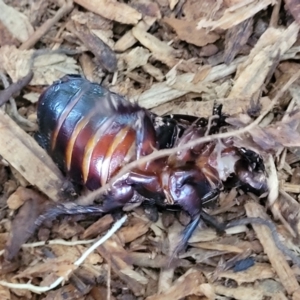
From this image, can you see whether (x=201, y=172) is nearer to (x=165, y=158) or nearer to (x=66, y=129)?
(x=165, y=158)

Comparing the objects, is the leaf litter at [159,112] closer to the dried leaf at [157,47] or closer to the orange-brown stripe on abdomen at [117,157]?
the dried leaf at [157,47]

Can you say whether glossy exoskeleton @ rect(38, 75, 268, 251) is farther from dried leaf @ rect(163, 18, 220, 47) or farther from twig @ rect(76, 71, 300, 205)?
dried leaf @ rect(163, 18, 220, 47)

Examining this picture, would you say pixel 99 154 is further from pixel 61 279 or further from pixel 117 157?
pixel 61 279

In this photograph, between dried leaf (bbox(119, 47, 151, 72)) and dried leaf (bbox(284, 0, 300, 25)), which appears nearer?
dried leaf (bbox(284, 0, 300, 25))

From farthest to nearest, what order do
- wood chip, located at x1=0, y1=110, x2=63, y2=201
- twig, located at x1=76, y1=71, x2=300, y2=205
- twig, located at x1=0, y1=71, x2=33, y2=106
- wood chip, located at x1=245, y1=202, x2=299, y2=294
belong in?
twig, located at x1=0, y1=71, x2=33, y2=106, wood chip, located at x1=0, y1=110, x2=63, y2=201, wood chip, located at x1=245, y1=202, x2=299, y2=294, twig, located at x1=76, y1=71, x2=300, y2=205

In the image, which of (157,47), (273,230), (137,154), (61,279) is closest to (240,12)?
(157,47)

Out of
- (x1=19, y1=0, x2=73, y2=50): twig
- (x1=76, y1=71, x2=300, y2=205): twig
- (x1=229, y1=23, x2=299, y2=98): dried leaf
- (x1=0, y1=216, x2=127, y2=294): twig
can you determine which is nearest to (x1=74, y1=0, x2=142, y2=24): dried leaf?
(x1=19, y1=0, x2=73, y2=50): twig

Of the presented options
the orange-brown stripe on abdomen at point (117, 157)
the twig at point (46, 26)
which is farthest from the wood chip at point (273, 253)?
the twig at point (46, 26)
